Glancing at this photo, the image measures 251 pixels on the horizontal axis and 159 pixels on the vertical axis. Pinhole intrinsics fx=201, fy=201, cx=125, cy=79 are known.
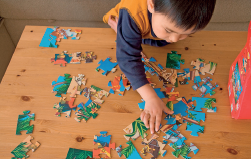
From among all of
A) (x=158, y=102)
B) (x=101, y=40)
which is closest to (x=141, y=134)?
(x=158, y=102)

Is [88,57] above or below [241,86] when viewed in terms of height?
above

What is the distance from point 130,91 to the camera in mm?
898

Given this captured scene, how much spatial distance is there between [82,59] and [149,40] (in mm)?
352

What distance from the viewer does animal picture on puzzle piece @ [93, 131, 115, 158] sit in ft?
2.46

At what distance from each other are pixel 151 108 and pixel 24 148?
0.51m

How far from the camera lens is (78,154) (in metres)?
0.75

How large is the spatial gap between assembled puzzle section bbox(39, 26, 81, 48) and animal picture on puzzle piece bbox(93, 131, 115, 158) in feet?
1.78

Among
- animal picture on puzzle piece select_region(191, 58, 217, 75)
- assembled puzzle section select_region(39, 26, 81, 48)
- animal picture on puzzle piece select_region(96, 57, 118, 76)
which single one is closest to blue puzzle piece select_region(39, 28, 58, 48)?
assembled puzzle section select_region(39, 26, 81, 48)

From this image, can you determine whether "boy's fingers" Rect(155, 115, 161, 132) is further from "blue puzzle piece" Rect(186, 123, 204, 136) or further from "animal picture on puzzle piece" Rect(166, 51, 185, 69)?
"animal picture on puzzle piece" Rect(166, 51, 185, 69)

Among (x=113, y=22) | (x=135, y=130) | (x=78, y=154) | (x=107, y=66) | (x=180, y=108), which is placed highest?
(x=113, y=22)

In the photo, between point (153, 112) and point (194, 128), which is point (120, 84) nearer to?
point (153, 112)

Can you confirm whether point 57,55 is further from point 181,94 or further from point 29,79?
point 181,94

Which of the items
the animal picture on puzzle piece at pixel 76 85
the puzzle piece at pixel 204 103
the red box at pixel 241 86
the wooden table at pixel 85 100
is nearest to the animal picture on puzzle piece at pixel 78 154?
the wooden table at pixel 85 100

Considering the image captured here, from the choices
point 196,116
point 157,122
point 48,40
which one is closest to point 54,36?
point 48,40
